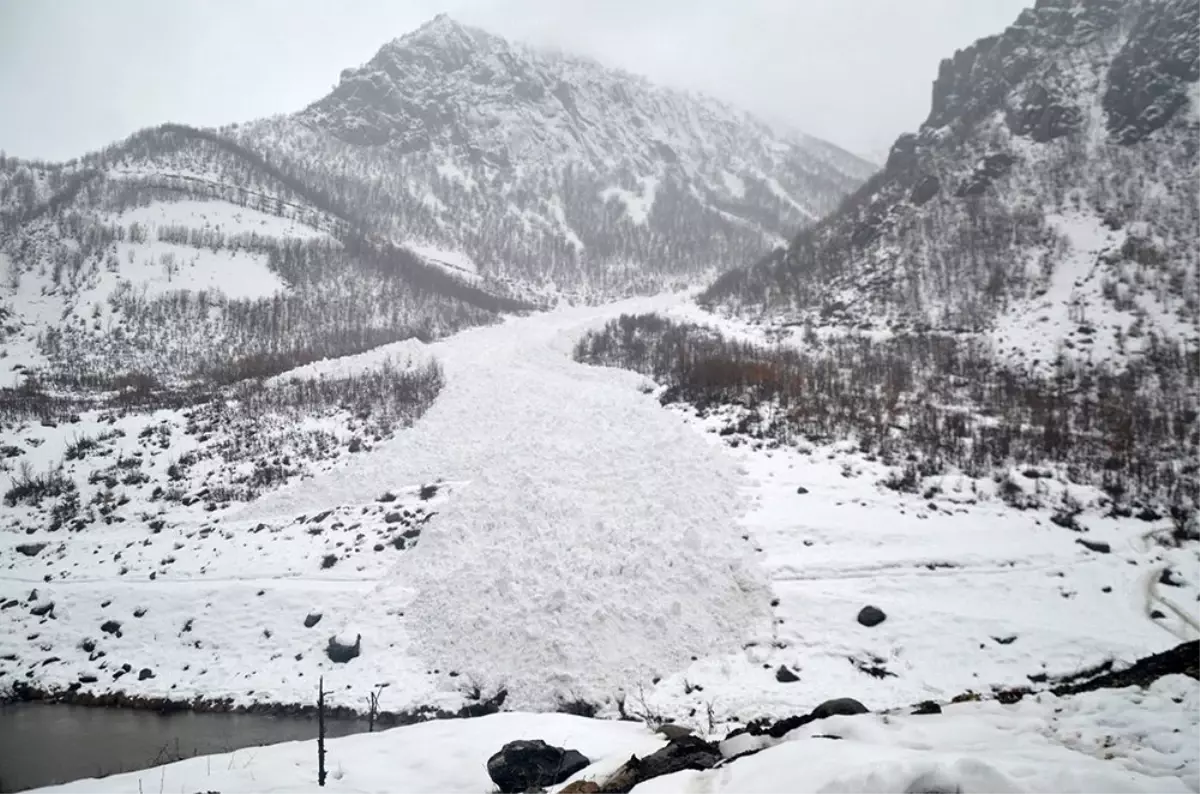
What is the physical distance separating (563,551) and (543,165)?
149 metres

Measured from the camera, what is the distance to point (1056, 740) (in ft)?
15.3

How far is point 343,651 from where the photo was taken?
43.4 feet

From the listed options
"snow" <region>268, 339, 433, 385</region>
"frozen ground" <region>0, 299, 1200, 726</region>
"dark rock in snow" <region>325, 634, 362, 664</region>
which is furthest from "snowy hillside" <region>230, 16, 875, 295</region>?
"dark rock in snow" <region>325, 634, 362, 664</region>

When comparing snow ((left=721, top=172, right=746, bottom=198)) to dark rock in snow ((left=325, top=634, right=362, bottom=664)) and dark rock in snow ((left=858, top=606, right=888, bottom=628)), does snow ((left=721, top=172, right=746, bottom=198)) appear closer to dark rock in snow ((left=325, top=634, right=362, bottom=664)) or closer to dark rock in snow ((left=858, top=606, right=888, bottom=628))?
dark rock in snow ((left=858, top=606, right=888, bottom=628))

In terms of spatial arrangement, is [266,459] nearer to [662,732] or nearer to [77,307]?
[662,732]

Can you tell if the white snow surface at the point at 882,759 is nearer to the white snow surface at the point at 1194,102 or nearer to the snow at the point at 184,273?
the white snow surface at the point at 1194,102

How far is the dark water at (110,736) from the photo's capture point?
1051 centimetres

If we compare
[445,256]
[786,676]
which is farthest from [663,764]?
[445,256]

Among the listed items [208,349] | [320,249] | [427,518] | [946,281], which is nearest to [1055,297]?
[946,281]

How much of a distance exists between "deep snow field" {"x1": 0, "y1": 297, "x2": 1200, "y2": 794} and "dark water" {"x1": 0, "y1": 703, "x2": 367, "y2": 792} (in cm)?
66

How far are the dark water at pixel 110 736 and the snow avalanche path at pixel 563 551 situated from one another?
2432 mm

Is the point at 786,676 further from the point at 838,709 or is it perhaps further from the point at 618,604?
the point at 838,709

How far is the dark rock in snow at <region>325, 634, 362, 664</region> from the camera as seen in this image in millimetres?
13186

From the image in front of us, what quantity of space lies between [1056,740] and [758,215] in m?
166
